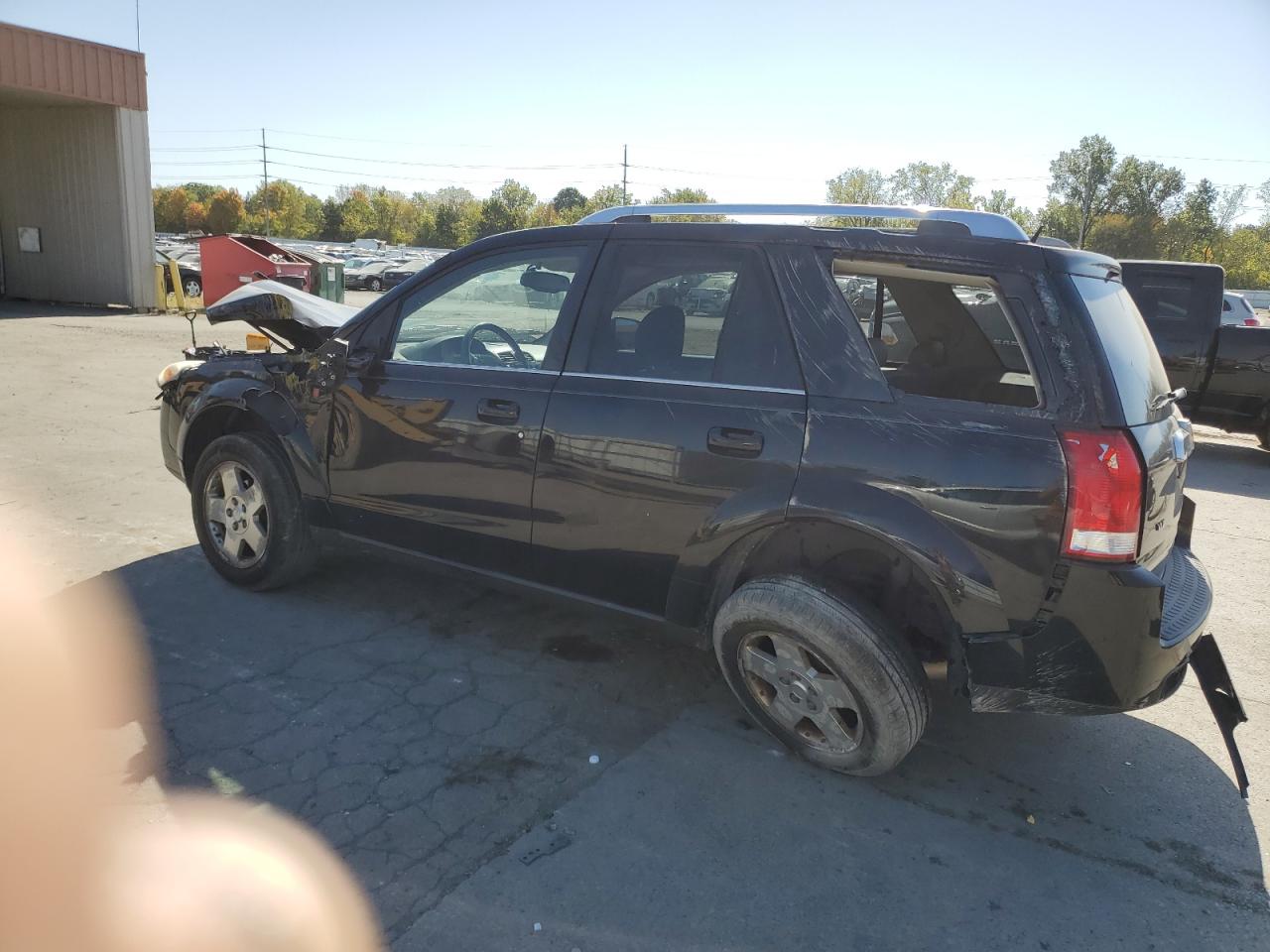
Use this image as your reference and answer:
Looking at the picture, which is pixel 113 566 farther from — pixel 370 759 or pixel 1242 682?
pixel 1242 682

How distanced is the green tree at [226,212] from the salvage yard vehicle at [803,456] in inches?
3931

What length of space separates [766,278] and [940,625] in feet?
4.50

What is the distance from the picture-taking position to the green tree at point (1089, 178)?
6938 cm

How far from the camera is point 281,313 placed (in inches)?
178

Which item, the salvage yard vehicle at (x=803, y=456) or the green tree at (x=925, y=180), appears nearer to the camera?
the salvage yard vehicle at (x=803, y=456)

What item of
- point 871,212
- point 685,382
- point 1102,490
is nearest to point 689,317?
point 685,382

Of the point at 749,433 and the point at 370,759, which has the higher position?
the point at 749,433

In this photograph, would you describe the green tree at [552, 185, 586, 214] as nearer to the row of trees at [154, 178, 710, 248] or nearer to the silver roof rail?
the row of trees at [154, 178, 710, 248]

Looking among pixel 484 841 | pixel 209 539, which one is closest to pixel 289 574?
pixel 209 539

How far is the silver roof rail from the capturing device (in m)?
3.00

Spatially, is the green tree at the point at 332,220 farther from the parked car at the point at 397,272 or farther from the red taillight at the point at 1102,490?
the red taillight at the point at 1102,490

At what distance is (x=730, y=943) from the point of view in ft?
7.76

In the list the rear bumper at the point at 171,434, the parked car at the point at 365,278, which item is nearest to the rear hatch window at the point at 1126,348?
the rear bumper at the point at 171,434

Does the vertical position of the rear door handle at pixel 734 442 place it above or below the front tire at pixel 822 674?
above
